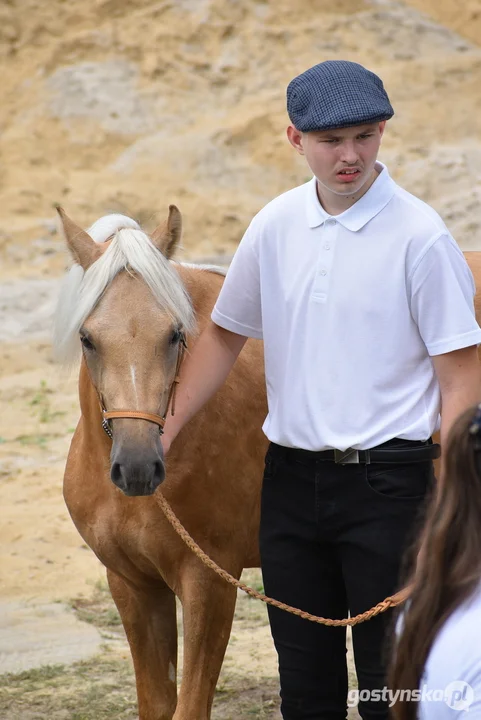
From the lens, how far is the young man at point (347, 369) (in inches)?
95.5

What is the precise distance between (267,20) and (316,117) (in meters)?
10.5

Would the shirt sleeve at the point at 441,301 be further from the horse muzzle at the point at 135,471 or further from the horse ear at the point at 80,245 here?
the horse ear at the point at 80,245

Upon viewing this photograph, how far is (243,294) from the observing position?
2.71m

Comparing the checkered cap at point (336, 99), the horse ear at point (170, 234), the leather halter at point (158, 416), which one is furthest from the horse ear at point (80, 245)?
the checkered cap at point (336, 99)

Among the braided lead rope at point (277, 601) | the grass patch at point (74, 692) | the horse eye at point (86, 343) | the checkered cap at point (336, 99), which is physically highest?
the checkered cap at point (336, 99)

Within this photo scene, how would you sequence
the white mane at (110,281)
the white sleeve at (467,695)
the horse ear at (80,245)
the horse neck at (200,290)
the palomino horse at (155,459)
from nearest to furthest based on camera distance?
the white sleeve at (467,695) → the palomino horse at (155,459) → the white mane at (110,281) → the horse ear at (80,245) → the horse neck at (200,290)

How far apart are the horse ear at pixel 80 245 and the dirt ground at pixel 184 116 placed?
5.36 m

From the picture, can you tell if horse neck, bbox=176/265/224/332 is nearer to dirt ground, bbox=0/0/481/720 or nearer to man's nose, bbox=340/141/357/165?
man's nose, bbox=340/141/357/165

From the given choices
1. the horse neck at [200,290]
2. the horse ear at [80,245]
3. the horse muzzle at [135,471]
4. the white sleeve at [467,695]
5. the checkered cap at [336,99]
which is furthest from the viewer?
the horse neck at [200,290]

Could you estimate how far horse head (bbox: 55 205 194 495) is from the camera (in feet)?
8.68

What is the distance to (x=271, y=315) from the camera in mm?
2615

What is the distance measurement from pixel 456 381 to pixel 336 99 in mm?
695

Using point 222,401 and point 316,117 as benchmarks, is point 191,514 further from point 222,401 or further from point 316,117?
point 316,117

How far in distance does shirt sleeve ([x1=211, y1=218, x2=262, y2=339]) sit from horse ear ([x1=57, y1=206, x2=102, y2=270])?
426mm
